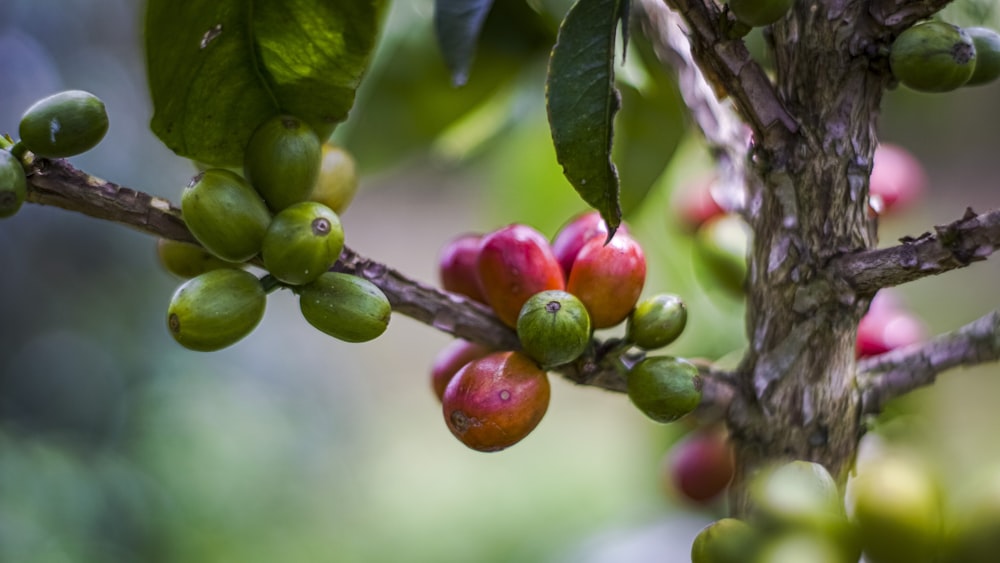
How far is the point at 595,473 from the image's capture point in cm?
405

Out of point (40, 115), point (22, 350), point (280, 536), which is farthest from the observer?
point (280, 536)

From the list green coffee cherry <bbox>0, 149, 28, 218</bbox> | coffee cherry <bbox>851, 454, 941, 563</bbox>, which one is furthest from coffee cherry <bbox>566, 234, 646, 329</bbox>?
green coffee cherry <bbox>0, 149, 28, 218</bbox>

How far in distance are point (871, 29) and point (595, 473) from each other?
12.0 ft

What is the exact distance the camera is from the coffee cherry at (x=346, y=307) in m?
0.51

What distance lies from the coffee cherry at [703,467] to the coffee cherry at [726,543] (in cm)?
38

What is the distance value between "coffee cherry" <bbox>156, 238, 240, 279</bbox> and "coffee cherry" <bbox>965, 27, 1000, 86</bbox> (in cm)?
48

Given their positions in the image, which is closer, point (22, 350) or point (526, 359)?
point (526, 359)

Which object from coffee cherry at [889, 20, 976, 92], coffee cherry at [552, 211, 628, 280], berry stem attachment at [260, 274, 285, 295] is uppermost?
coffee cherry at [889, 20, 976, 92]

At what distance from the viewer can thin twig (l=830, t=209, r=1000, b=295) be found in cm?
47

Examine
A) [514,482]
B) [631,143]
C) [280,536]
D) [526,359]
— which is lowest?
[526,359]

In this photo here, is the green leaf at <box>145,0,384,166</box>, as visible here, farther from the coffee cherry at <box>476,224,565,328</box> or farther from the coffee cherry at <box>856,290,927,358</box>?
the coffee cherry at <box>856,290,927,358</box>

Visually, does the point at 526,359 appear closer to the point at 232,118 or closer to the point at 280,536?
the point at 232,118

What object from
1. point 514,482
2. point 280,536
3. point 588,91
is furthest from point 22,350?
point 588,91

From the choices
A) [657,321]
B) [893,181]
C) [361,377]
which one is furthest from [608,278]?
[361,377]
